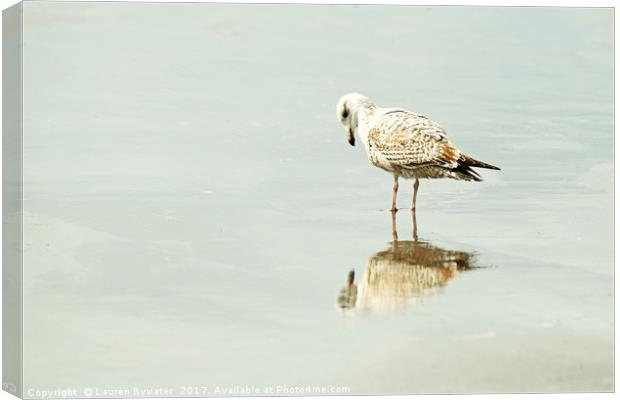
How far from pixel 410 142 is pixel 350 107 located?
0.68 m

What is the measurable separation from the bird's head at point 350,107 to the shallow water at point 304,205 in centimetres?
8

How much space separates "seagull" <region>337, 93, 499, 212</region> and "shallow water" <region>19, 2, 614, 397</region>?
0.12 meters

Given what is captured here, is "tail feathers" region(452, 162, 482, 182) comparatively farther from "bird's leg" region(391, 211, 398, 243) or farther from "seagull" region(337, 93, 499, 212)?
"bird's leg" region(391, 211, 398, 243)

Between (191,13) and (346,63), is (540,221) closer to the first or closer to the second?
(346,63)

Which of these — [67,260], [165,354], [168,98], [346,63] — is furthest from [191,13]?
[165,354]

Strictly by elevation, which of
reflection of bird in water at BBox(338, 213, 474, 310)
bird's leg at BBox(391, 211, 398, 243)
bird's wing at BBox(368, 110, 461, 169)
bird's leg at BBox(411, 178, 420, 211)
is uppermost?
bird's wing at BBox(368, 110, 461, 169)

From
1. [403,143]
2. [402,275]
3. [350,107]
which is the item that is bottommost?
[402,275]

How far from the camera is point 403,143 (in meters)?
10.5

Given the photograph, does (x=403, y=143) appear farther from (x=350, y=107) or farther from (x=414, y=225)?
(x=414, y=225)

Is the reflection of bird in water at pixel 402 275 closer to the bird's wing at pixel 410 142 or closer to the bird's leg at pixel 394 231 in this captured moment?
the bird's leg at pixel 394 231

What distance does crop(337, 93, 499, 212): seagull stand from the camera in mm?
10266

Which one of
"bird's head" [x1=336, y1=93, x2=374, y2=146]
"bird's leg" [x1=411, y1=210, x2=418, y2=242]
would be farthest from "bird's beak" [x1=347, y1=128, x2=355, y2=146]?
"bird's leg" [x1=411, y1=210, x2=418, y2=242]

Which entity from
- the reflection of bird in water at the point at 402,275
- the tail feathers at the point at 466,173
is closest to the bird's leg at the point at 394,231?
the reflection of bird in water at the point at 402,275

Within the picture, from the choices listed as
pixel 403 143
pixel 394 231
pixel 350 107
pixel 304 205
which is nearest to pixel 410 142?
pixel 403 143
